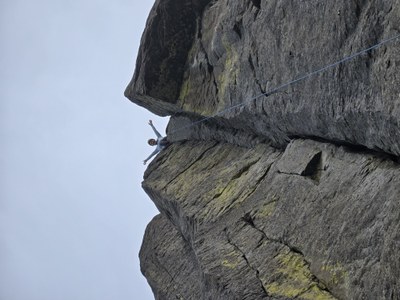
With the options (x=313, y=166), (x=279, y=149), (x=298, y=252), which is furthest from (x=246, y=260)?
(x=279, y=149)

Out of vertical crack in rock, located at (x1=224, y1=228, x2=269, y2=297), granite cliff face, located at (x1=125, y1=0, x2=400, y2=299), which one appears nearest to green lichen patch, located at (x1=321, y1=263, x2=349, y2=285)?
granite cliff face, located at (x1=125, y1=0, x2=400, y2=299)

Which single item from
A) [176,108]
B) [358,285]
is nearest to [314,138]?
[358,285]

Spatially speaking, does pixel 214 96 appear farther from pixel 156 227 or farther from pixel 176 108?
pixel 156 227

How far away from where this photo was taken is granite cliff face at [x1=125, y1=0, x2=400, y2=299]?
30.6 ft

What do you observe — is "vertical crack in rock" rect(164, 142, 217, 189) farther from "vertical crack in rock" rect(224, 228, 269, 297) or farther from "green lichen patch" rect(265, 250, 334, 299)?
"green lichen patch" rect(265, 250, 334, 299)

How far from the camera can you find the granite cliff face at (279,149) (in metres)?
9.31

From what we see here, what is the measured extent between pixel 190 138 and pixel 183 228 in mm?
5764

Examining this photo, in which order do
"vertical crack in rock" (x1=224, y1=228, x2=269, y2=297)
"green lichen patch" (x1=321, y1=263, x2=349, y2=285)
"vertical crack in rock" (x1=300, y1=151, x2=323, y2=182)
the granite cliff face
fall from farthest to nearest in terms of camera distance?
1. "vertical crack in rock" (x1=300, y1=151, x2=323, y2=182)
2. "vertical crack in rock" (x1=224, y1=228, x2=269, y2=297)
3. "green lichen patch" (x1=321, y1=263, x2=349, y2=285)
4. the granite cliff face

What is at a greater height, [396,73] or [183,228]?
[396,73]

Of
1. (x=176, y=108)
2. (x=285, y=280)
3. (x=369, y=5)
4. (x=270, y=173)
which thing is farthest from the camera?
(x=176, y=108)

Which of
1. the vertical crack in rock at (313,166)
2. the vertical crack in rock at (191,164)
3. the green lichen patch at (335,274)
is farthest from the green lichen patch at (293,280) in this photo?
the vertical crack in rock at (191,164)

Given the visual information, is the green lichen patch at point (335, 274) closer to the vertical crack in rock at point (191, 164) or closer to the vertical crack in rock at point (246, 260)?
the vertical crack in rock at point (246, 260)

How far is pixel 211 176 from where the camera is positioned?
17.6 metres

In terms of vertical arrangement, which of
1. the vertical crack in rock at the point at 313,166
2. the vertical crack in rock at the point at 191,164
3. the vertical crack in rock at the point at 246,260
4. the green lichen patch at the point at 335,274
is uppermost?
the vertical crack in rock at the point at 191,164
